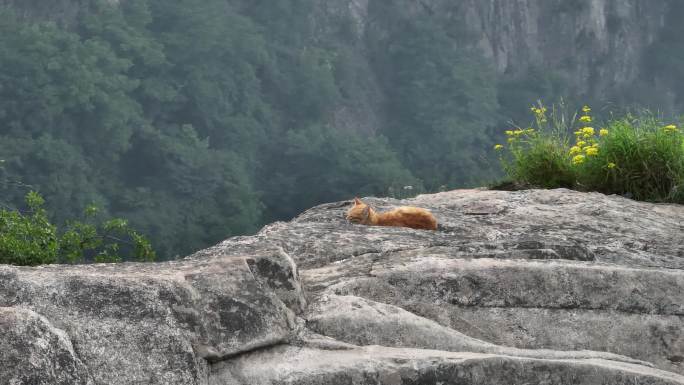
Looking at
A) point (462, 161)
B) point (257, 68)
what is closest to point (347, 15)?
point (257, 68)

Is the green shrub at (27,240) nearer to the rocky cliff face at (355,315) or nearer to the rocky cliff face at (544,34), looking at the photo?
the rocky cliff face at (355,315)

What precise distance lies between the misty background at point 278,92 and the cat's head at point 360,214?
2583 cm

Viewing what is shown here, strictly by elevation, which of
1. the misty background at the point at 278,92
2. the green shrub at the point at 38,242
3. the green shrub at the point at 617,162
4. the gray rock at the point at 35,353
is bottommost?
the misty background at the point at 278,92

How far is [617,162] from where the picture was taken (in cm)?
860

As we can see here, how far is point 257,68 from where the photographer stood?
52.9 meters

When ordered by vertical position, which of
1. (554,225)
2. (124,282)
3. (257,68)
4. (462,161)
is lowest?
(462,161)

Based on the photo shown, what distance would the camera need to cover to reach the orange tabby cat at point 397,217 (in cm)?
624

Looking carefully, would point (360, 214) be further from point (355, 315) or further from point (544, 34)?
point (544, 34)

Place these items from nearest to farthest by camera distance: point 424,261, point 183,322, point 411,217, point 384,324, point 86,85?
point 183,322, point 384,324, point 424,261, point 411,217, point 86,85

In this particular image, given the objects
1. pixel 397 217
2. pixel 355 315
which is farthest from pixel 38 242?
pixel 355 315

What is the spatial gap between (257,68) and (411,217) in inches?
1863

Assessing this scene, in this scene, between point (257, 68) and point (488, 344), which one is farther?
point (257, 68)

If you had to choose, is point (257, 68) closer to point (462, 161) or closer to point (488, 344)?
point (462, 161)

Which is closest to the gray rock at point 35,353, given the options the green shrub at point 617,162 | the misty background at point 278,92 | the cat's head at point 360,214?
the cat's head at point 360,214
